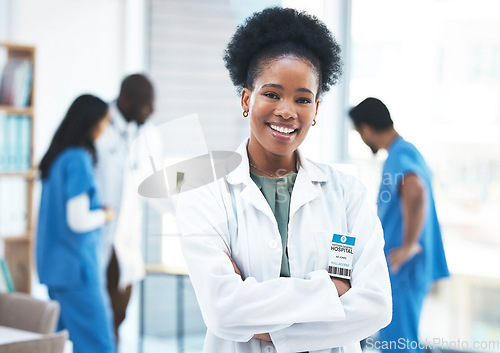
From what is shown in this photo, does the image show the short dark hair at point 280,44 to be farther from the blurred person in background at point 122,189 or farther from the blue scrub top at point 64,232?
the blurred person in background at point 122,189

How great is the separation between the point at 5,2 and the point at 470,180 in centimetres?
280

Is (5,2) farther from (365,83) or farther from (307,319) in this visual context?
(307,319)

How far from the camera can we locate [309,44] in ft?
4.81

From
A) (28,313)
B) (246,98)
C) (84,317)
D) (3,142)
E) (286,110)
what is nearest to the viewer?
(286,110)

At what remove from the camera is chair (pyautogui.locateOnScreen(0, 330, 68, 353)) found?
1.97 m

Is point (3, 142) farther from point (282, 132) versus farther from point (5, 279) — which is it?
point (282, 132)

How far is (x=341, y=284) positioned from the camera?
1389 mm

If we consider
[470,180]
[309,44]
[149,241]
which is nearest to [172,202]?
[309,44]

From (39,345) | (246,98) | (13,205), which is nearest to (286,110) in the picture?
(246,98)

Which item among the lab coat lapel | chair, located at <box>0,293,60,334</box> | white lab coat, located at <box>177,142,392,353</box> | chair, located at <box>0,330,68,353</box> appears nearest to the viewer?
white lab coat, located at <box>177,142,392,353</box>

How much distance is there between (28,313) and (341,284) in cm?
165

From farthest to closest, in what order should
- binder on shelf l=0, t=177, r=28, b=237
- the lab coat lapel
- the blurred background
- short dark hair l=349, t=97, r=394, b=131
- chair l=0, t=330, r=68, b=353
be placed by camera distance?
binder on shelf l=0, t=177, r=28, b=237, the blurred background, short dark hair l=349, t=97, r=394, b=131, chair l=0, t=330, r=68, b=353, the lab coat lapel

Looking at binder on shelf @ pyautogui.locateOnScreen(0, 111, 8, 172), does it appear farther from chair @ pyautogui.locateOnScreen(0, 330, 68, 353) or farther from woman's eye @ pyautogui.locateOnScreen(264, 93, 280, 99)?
woman's eye @ pyautogui.locateOnScreen(264, 93, 280, 99)

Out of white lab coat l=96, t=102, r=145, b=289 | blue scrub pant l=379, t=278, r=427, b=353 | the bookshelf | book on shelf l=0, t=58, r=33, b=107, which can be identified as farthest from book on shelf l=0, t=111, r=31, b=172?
blue scrub pant l=379, t=278, r=427, b=353
